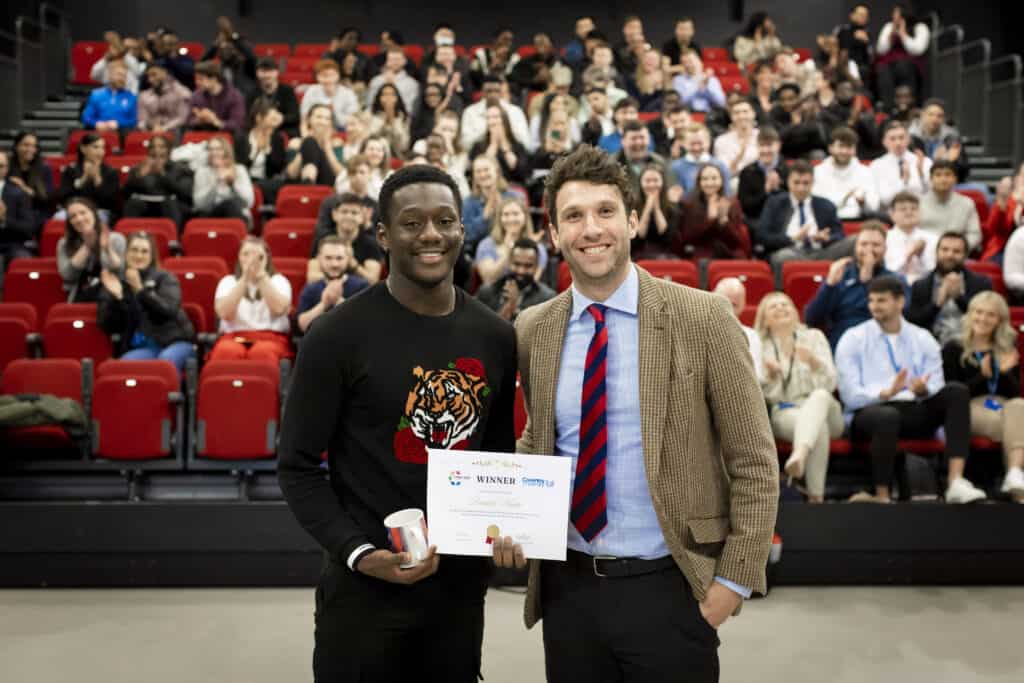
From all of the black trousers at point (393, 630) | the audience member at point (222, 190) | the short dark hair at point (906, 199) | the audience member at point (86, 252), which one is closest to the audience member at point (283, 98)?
the audience member at point (222, 190)

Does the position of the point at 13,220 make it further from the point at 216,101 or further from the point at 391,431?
the point at 391,431

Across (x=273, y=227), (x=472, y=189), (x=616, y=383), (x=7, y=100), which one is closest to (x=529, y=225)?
(x=472, y=189)

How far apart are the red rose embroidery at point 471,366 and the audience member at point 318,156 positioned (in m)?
6.15

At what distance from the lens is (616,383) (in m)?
2.04

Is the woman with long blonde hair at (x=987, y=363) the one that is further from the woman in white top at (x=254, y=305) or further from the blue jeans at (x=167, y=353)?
the blue jeans at (x=167, y=353)

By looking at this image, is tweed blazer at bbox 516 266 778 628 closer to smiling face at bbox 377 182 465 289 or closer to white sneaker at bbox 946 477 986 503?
smiling face at bbox 377 182 465 289

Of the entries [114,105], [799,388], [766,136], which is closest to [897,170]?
[766,136]

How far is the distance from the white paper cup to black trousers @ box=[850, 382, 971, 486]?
3.66m

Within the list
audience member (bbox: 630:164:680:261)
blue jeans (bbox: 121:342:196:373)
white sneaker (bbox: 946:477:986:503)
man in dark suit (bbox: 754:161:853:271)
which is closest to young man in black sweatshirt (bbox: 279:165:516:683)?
white sneaker (bbox: 946:477:986:503)

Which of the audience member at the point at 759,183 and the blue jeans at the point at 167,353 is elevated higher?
the audience member at the point at 759,183

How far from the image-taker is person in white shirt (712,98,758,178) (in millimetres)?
8125

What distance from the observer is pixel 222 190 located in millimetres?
7473

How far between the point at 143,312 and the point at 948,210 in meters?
5.04

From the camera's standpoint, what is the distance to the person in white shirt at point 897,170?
7691 millimetres
